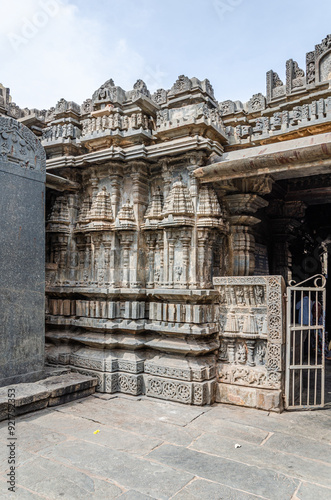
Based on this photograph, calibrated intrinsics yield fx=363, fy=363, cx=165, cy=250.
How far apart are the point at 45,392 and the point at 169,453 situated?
2171 mm

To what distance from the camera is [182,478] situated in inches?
137

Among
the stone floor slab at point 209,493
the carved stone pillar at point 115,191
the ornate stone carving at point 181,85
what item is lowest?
the stone floor slab at point 209,493

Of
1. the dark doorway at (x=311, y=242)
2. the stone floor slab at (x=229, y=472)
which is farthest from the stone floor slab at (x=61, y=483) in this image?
the dark doorway at (x=311, y=242)

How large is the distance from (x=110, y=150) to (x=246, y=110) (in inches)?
132

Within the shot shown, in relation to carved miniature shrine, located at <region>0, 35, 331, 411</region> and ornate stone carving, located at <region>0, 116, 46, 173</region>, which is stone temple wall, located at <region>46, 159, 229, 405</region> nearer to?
carved miniature shrine, located at <region>0, 35, 331, 411</region>

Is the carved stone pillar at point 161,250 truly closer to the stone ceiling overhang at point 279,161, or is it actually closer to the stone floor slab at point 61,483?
the stone ceiling overhang at point 279,161

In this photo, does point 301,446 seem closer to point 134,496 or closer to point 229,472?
point 229,472

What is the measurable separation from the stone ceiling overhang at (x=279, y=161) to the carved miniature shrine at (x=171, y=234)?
0.8 inches

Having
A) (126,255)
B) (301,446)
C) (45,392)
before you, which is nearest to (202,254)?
(126,255)

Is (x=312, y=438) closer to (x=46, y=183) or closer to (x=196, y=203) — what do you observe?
(x=196, y=203)

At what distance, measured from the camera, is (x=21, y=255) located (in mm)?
5520

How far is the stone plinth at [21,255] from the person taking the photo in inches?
208

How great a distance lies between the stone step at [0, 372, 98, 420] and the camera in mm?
4781

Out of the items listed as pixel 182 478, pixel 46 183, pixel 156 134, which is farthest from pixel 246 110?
pixel 182 478
